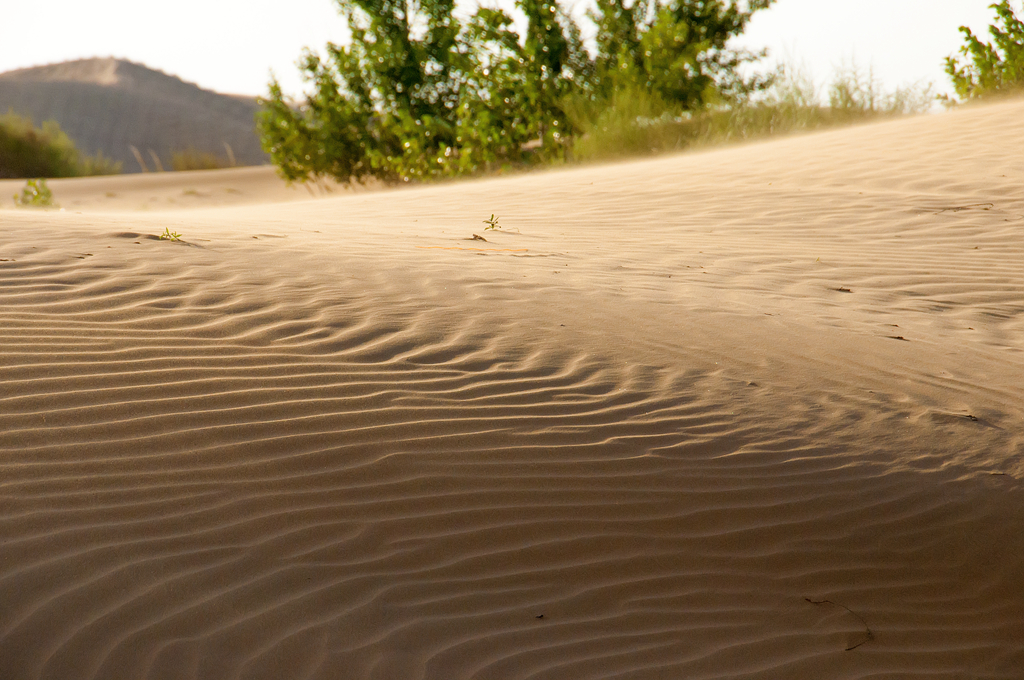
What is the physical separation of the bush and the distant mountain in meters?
14.8

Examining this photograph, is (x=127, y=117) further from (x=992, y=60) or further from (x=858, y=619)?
(x=858, y=619)

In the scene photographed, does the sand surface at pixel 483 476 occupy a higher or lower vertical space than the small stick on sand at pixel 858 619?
higher

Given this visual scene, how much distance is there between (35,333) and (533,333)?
217cm

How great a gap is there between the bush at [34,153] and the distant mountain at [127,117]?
1483 centimetres

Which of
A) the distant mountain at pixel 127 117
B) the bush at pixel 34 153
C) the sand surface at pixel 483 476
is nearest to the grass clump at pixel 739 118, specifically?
the sand surface at pixel 483 476

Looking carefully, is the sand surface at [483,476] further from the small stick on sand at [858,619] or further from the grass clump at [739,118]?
the grass clump at [739,118]

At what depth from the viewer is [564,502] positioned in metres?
2.85

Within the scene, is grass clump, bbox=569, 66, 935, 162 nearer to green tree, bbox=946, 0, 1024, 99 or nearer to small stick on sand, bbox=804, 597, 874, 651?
green tree, bbox=946, 0, 1024, 99

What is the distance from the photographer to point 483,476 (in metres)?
2.91

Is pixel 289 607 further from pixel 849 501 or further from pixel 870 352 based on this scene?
pixel 870 352

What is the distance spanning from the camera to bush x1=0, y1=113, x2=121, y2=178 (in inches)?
910

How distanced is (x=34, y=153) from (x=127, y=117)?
22908 mm

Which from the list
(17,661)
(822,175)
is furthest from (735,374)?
(822,175)

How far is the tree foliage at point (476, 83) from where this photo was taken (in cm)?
1664
